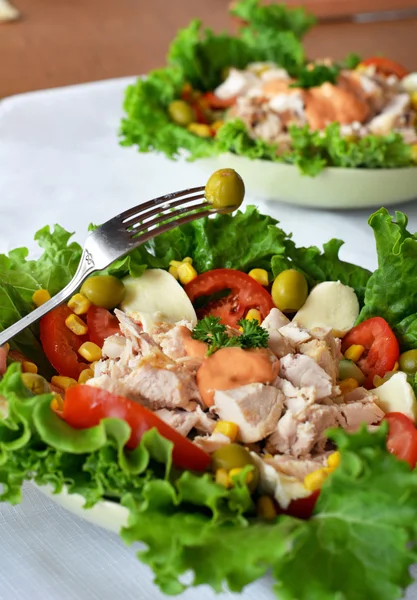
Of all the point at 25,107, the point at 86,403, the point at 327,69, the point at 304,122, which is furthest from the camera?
the point at 25,107

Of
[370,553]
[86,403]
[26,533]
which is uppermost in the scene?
[86,403]

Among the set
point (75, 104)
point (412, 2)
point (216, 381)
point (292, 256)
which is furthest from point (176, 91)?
point (412, 2)

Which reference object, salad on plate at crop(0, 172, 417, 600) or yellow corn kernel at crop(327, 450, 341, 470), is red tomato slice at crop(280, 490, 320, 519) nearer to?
salad on plate at crop(0, 172, 417, 600)

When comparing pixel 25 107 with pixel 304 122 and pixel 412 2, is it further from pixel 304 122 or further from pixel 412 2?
pixel 412 2

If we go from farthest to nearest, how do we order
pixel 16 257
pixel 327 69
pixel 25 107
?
Result: pixel 25 107
pixel 327 69
pixel 16 257

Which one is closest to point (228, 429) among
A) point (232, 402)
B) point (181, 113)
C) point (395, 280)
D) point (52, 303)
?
point (232, 402)
